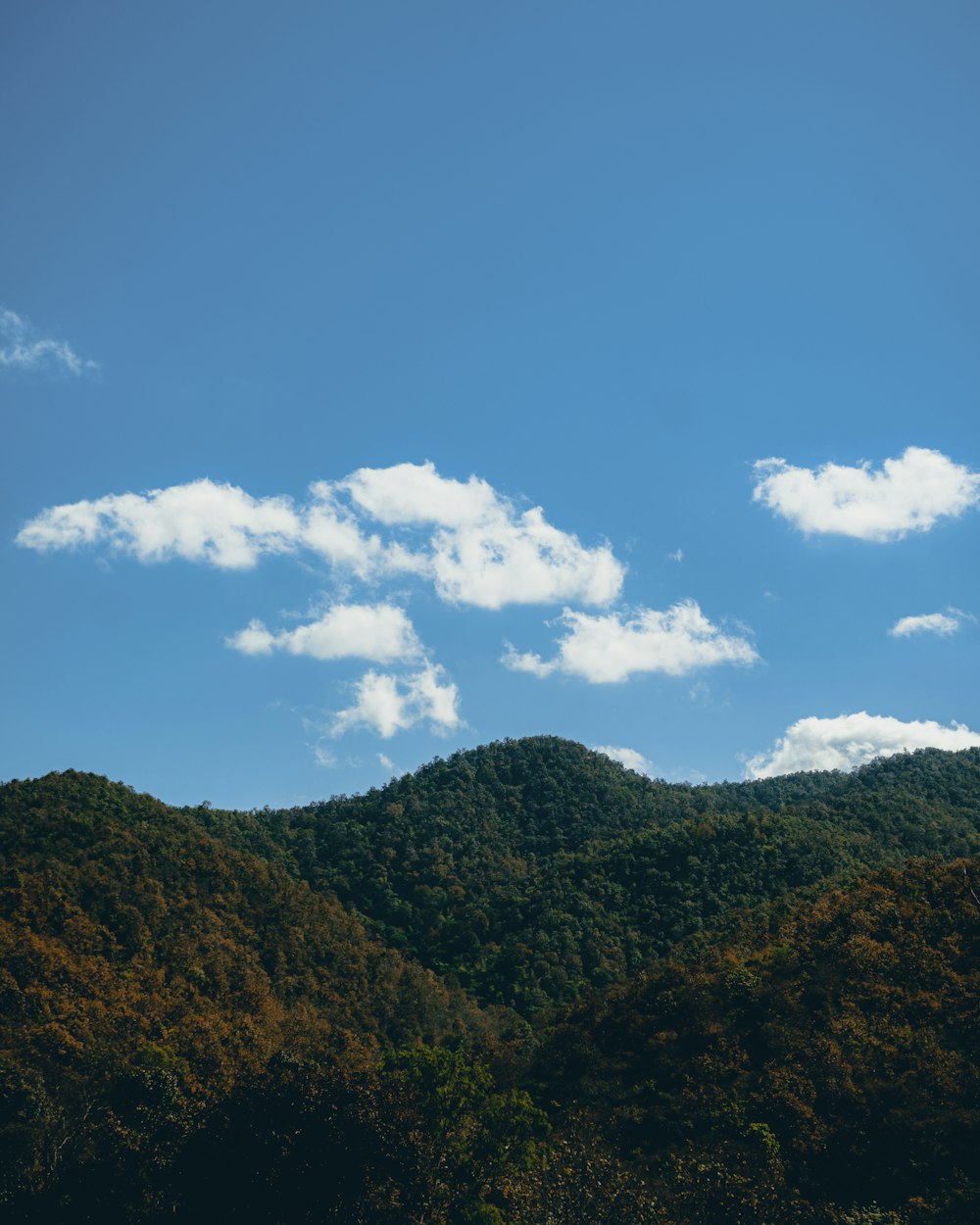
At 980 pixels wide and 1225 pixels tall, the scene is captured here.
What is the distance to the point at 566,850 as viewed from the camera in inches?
4838

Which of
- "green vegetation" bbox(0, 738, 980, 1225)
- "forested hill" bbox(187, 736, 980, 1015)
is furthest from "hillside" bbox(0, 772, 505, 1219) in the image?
"forested hill" bbox(187, 736, 980, 1015)

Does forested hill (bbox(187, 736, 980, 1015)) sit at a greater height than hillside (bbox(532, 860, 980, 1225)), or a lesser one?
greater

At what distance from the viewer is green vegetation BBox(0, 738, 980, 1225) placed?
3553 cm

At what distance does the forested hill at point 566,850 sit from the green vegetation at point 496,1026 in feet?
1.62

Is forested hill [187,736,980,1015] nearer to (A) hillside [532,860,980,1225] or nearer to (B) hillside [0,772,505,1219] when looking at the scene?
(B) hillside [0,772,505,1219]

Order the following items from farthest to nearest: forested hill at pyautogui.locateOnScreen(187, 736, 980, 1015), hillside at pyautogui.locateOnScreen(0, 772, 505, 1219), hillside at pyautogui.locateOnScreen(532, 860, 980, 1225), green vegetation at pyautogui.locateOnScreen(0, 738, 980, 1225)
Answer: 1. forested hill at pyautogui.locateOnScreen(187, 736, 980, 1015)
2. hillside at pyautogui.locateOnScreen(0, 772, 505, 1219)
3. green vegetation at pyautogui.locateOnScreen(0, 738, 980, 1225)
4. hillside at pyautogui.locateOnScreen(532, 860, 980, 1225)

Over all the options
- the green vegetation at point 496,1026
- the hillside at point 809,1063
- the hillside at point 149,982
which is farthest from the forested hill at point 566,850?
the hillside at point 809,1063

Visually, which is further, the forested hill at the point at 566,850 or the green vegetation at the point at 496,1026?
the forested hill at the point at 566,850

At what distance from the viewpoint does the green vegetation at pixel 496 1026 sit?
35531 mm

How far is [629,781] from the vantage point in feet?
479

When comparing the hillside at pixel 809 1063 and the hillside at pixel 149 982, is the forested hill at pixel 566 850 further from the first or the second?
the hillside at pixel 809 1063

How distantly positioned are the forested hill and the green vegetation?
1.62 ft

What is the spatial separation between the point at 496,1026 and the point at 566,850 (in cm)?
4595

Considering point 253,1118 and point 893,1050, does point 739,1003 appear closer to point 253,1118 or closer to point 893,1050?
point 893,1050
